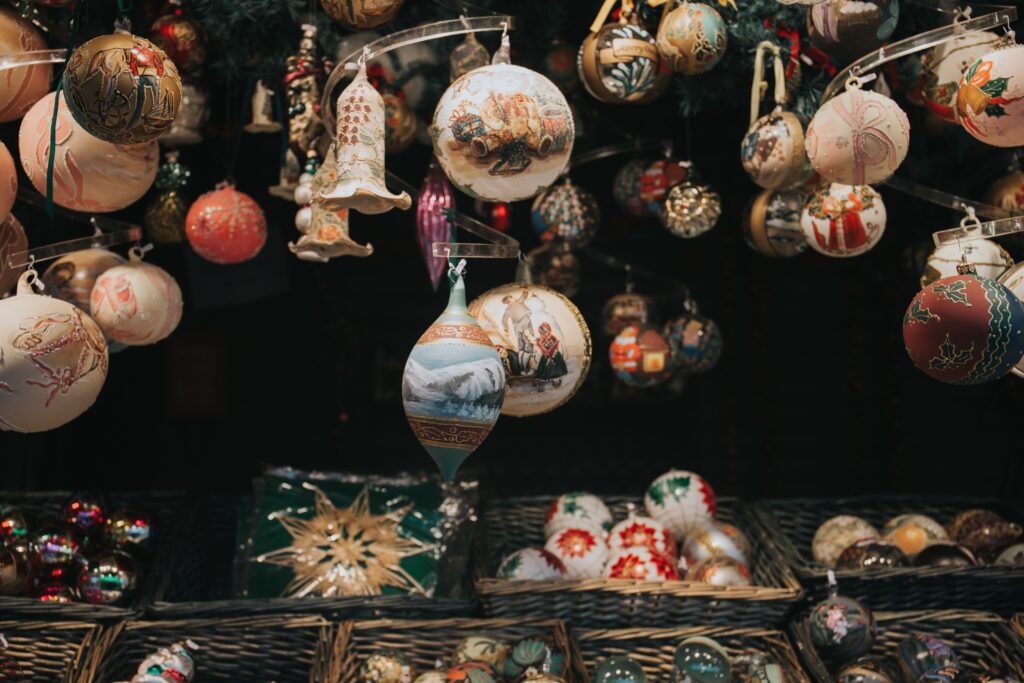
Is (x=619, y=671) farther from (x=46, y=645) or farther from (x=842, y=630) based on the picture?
(x=46, y=645)

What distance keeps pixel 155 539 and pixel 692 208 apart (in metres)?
1.94

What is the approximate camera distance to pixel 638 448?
4.77 metres

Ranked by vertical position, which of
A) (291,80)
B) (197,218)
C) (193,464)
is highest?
(291,80)

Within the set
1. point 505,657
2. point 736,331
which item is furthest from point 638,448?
point 505,657

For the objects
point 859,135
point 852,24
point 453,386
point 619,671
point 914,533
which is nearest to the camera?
point 453,386

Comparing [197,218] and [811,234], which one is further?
[197,218]

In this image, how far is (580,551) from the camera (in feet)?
12.6

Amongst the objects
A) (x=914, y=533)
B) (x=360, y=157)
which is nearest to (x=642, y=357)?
(x=914, y=533)

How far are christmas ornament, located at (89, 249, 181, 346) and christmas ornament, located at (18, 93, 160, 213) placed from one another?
239 mm

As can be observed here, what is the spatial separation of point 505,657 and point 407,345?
5.39 feet

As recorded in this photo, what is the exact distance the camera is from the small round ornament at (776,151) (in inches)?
122

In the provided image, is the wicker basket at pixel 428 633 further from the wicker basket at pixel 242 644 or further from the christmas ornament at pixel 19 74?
the christmas ornament at pixel 19 74

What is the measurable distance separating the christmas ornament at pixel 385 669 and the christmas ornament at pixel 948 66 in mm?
2034

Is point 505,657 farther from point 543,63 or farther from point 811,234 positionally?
point 543,63
